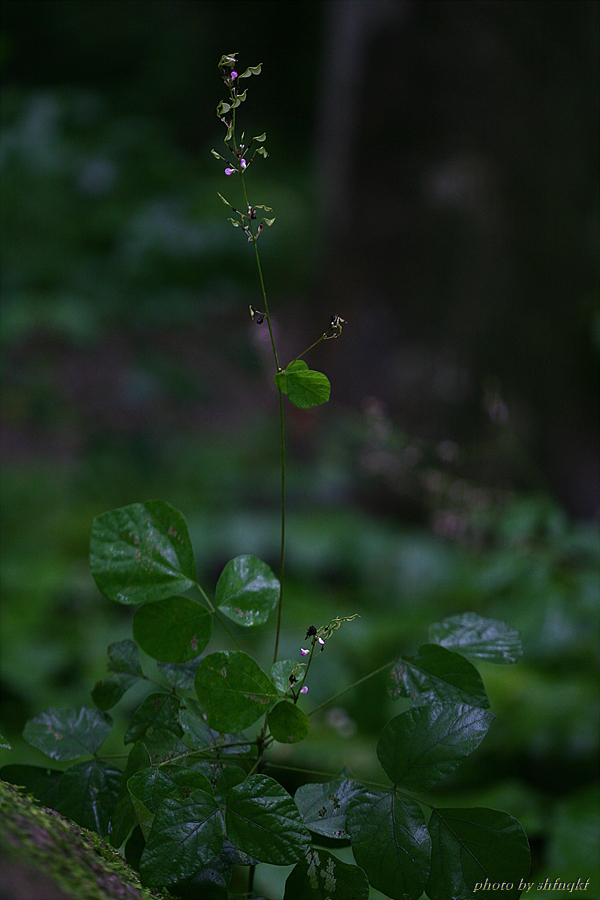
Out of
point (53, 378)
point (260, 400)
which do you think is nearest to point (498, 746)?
point (53, 378)

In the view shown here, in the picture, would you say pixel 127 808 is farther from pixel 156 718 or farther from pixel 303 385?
pixel 303 385

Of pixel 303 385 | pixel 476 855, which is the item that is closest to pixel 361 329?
pixel 303 385

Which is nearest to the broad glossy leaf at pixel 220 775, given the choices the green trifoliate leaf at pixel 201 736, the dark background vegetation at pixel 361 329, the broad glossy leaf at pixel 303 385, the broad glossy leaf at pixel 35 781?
the green trifoliate leaf at pixel 201 736

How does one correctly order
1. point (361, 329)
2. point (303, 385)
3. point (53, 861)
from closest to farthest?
1. point (53, 861)
2. point (303, 385)
3. point (361, 329)

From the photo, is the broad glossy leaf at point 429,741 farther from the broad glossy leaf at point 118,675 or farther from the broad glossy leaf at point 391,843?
the broad glossy leaf at point 118,675

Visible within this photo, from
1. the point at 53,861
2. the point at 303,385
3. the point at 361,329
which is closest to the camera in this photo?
the point at 53,861

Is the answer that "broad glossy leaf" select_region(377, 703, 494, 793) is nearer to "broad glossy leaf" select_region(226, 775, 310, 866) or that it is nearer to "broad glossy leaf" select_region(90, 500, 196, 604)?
"broad glossy leaf" select_region(226, 775, 310, 866)

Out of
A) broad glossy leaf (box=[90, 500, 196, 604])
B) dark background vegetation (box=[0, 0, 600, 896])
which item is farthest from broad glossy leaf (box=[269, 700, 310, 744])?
dark background vegetation (box=[0, 0, 600, 896])
